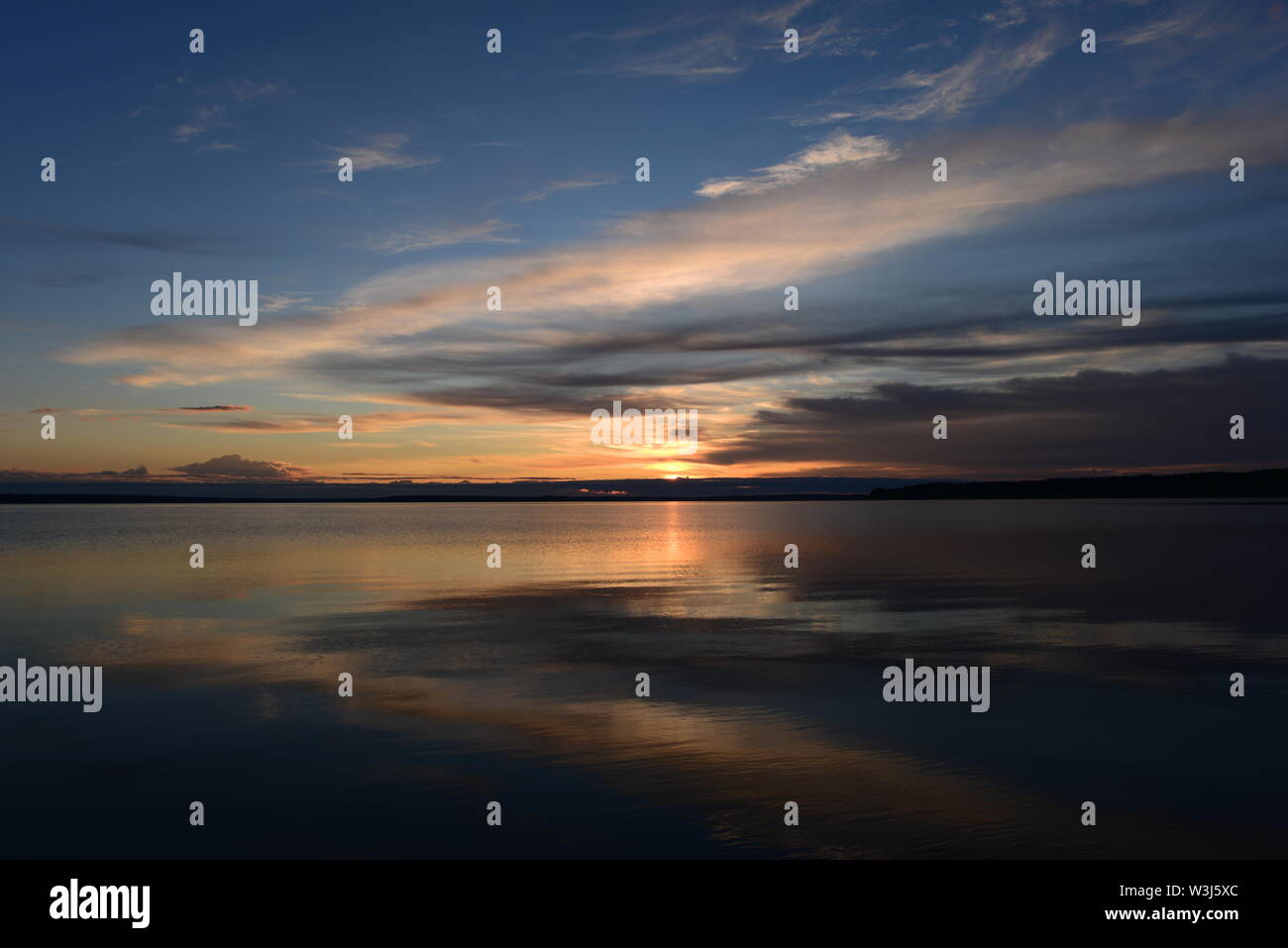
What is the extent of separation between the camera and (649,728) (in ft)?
57.9

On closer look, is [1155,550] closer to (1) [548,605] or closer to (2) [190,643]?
(1) [548,605]

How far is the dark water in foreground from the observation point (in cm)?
1247

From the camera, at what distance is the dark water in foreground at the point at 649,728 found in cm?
1247

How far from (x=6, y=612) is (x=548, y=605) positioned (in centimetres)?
1996

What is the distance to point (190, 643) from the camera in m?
27.4

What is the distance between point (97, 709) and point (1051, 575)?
41.8 meters

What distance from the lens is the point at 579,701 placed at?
65.4 feet
